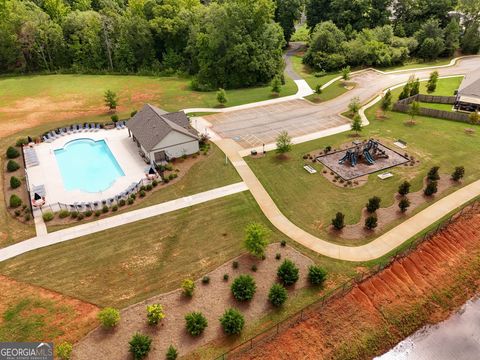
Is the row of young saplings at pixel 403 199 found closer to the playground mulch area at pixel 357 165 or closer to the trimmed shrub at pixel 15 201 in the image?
the playground mulch area at pixel 357 165

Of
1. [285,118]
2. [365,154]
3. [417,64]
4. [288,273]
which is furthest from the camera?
[417,64]

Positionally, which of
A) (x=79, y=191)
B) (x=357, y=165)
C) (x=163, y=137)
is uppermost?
(x=163, y=137)

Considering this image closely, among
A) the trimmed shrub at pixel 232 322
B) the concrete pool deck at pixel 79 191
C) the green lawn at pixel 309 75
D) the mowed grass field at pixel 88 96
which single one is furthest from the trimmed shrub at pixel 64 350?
the green lawn at pixel 309 75

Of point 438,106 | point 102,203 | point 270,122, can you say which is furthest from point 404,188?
point 102,203

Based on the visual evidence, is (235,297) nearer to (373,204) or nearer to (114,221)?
(114,221)

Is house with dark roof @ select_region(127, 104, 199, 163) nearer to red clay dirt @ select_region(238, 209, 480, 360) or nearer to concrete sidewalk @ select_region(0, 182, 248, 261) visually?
concrete sidewalk @ select_region(0, 182, 248, 261)

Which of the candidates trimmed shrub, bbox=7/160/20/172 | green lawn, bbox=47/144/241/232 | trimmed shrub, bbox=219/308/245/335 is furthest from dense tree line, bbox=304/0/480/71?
trimmed shrub, bbox=219/308/245/335
